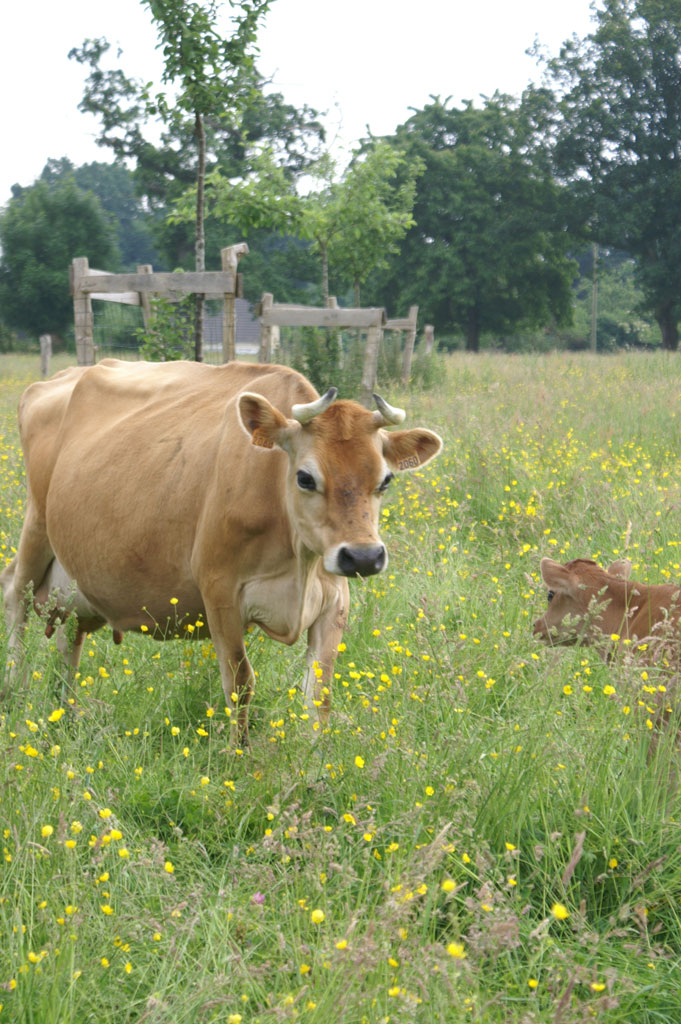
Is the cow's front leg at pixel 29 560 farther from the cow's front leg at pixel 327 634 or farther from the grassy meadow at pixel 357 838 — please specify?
the cow's front leg at pixel 327 634

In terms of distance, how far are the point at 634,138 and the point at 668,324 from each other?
9.58 meters

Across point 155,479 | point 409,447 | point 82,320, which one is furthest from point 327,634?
point 82,320

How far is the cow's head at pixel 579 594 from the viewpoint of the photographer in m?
4.52

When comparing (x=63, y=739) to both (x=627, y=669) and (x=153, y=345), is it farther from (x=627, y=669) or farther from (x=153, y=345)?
(x=153, y=345)

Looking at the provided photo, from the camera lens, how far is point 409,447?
472 centimetres

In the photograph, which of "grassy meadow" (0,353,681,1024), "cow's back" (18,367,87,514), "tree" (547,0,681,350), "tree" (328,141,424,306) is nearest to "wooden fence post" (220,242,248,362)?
"cow's back" (18,367,87,514)

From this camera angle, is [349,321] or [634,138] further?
[634,138]

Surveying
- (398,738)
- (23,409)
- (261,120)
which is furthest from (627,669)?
(261,120)

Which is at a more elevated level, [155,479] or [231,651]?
[155,479]

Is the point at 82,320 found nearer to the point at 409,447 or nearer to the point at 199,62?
the point at 199,62

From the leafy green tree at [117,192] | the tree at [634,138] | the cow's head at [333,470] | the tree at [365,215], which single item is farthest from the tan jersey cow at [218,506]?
the leafy green tree at [117,192]

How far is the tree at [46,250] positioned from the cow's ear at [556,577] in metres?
47.1

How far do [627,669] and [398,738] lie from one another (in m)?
0.83

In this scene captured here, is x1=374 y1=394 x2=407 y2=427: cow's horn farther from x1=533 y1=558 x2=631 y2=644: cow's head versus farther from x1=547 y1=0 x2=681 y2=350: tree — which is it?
x1=547 y1=0 x2=681 y2=350: tree
